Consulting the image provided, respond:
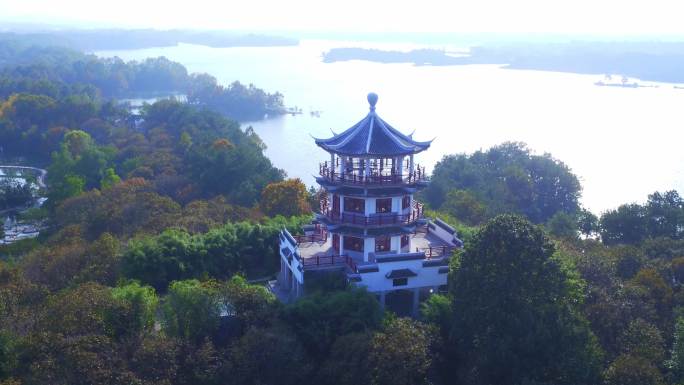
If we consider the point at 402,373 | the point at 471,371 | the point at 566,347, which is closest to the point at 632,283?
the point at 566,347

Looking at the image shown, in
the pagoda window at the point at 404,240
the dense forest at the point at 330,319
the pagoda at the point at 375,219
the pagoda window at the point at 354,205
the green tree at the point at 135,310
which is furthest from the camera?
the pagoda window at the point at 404,240

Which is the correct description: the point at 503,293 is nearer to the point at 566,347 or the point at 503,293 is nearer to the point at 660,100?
the point at 566,347

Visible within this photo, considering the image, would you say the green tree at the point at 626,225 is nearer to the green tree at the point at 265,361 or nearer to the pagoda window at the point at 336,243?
the pagoda window at the point at 336,243

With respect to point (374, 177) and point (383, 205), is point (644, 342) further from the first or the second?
point (374, 177)

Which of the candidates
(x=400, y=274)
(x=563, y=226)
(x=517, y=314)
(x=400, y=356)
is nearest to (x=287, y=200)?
(x=400, y=274)

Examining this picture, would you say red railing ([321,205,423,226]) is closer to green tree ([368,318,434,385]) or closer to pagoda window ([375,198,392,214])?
pagoda window ([375,198,392,214])

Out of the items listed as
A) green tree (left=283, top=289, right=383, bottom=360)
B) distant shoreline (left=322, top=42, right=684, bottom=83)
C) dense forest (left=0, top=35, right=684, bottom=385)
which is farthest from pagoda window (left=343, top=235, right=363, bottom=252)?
distant shoreline (left=322, top=42, right=684, bottom=83)

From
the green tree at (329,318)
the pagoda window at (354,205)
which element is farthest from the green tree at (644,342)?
the pagoda window at (354,205)
